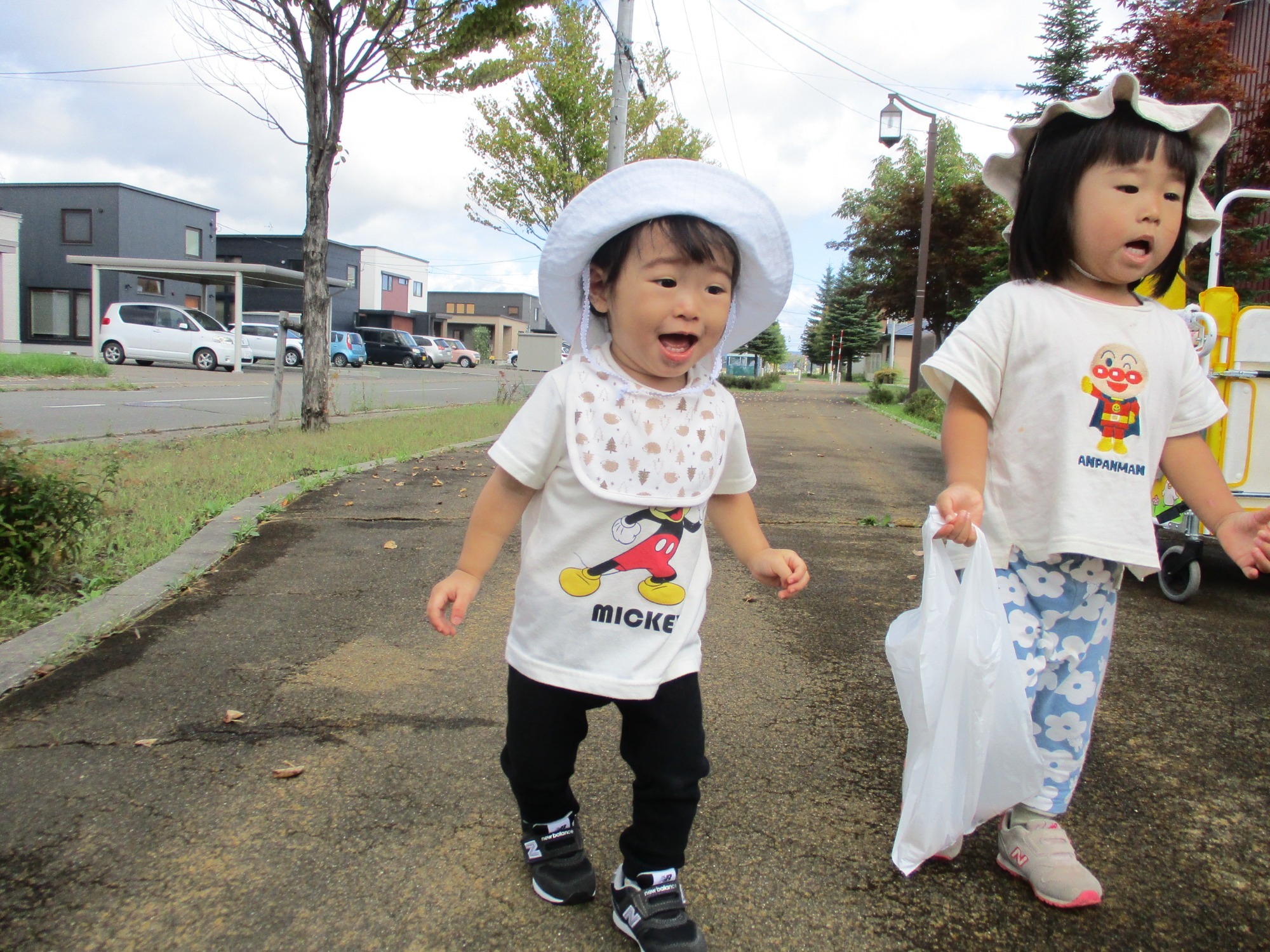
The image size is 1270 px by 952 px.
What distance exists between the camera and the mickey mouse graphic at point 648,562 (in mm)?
1750

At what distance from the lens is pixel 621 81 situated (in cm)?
1252

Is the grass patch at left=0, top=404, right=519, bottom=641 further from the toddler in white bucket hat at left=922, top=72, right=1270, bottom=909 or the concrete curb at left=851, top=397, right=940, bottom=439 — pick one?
A: the concrete curb at left=851, top=397, right=940, bottom=439

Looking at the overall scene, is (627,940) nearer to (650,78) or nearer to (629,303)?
(629,303)

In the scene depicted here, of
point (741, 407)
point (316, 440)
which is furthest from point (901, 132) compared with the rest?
point (316, 440)

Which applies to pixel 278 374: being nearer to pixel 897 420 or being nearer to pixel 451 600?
pixel 451 600

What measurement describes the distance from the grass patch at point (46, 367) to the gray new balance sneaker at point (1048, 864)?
20.1 meters

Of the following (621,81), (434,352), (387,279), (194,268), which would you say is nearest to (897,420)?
(621,81)

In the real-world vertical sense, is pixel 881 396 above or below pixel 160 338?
below

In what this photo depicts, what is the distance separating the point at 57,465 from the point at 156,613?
89 cm

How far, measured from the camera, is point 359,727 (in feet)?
8.66

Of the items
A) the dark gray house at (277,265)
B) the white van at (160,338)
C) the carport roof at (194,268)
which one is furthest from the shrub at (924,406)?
the dark gray house at (277,265)

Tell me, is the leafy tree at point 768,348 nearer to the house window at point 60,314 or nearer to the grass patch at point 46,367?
the house window at point 60,314

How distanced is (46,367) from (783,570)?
20413 mm

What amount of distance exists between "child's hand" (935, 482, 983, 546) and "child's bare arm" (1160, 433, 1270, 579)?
1.77ft
